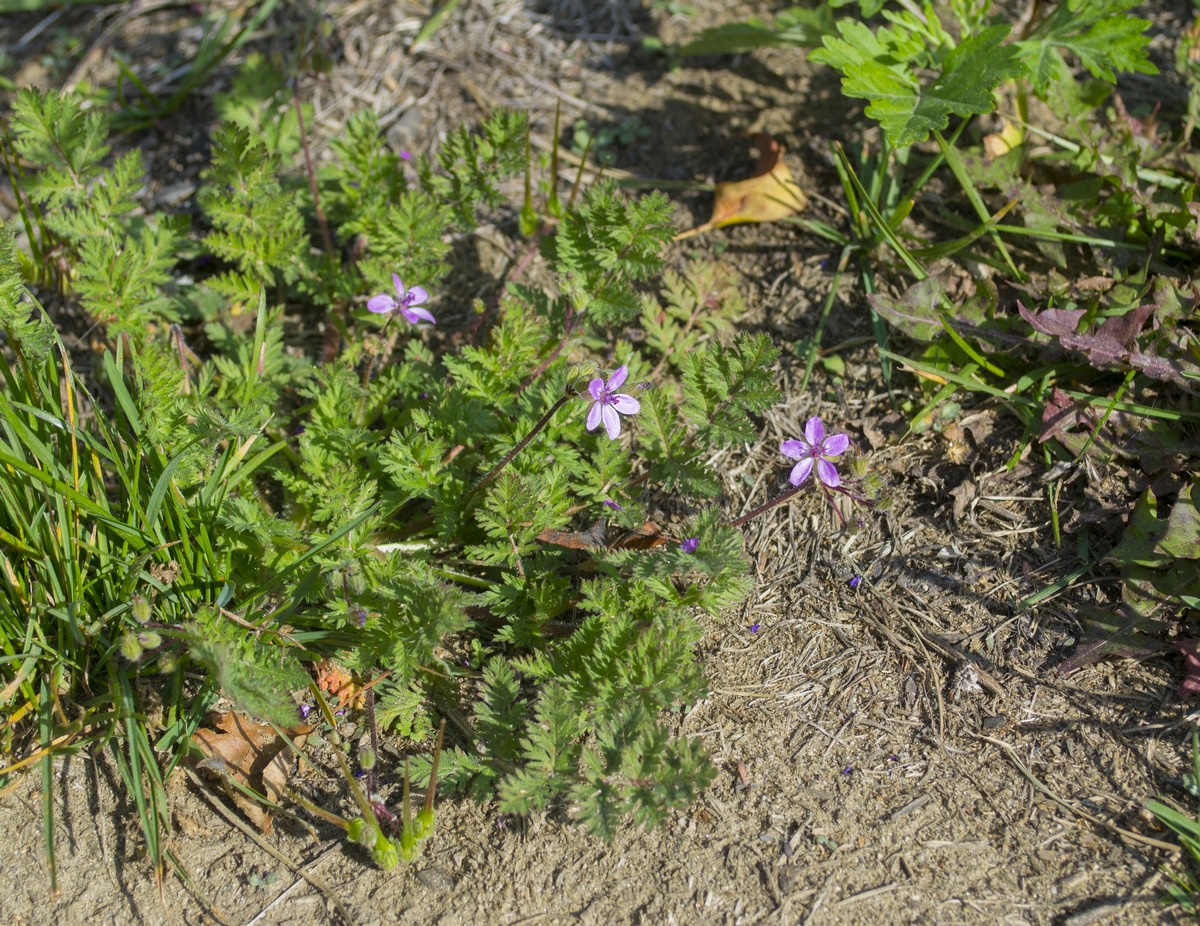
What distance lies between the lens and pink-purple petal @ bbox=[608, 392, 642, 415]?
2648 millimetres

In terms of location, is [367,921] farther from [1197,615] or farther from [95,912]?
[1197,615]

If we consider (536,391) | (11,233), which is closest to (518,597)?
(536,391)

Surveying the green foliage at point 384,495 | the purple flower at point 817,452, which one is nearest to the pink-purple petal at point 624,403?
the green foliage at point 384,495

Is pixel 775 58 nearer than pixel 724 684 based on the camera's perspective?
No

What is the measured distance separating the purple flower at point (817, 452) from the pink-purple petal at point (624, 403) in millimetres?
430

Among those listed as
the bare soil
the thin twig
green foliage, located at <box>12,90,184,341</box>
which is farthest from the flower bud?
the thin twig

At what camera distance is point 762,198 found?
379 centimetres

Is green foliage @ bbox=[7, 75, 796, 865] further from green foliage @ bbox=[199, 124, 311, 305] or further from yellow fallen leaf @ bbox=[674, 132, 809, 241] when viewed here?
yellow fallen leaf @ bbox=[674, 132, 809, 241]

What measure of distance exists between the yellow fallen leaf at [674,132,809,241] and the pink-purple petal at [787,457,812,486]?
147 cm

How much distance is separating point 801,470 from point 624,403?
537 millimetres

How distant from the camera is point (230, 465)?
3021 millimetres

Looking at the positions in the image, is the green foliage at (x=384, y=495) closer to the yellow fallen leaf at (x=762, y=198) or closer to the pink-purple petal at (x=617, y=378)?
the pink-purple petal at (x=617, y=378)

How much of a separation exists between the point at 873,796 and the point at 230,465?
86.1 inches

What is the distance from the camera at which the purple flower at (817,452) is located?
263cm
